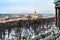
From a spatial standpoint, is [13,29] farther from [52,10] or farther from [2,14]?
[52,10]

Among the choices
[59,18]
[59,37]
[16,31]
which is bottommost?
[59,37]

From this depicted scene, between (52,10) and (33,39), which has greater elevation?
(52,10)

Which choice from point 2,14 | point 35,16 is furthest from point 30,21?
point 2,14

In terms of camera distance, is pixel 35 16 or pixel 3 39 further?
pixel 35 16

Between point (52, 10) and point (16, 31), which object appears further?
point (52, 10)

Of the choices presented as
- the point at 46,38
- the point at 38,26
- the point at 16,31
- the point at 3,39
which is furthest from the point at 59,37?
the point at 3,39

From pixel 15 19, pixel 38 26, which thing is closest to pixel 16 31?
pixel 15 19

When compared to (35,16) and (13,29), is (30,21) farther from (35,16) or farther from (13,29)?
(13,29)

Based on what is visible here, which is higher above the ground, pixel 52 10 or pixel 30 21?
pixel 52 10
